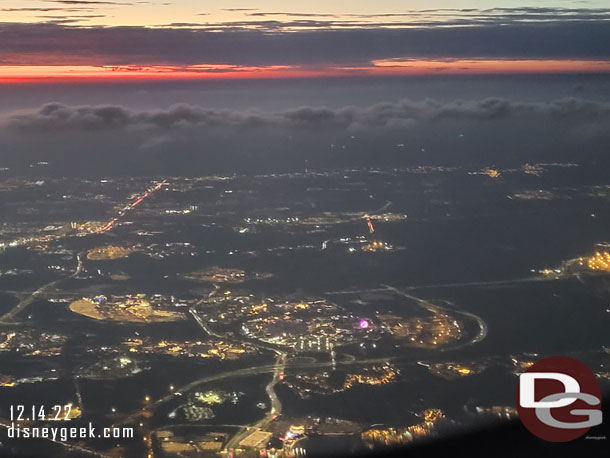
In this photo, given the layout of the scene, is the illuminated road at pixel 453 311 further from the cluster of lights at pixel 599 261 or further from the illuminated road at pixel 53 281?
the illuminated road at pixel 53 281

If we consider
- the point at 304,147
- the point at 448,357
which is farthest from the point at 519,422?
the point at 304,147

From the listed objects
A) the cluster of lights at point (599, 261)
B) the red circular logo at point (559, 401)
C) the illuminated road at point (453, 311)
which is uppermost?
the red circular logo at point (559, 401)

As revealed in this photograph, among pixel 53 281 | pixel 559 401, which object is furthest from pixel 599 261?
pixel 559 401

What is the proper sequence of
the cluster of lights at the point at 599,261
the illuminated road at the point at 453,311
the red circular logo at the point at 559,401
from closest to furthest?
1. the red circular logo at the point at 559,401
2. the illuminated road at the point at 453,311
3. the cluster of lights at the point at 599,261

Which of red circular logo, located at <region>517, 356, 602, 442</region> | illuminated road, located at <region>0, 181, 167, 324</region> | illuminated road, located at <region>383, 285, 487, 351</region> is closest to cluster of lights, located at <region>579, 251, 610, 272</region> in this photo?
illuminated road, located at <region>383, 285, 487, 351</region>

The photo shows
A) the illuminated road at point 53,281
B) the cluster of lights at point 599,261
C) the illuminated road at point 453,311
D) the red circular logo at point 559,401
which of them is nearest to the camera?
Answer: the red circular logo at point 559,401

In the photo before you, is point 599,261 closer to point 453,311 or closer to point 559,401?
point 453,311

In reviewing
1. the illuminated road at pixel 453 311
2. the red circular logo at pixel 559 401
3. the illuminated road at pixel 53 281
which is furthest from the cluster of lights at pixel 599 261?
the red circular logo at pixel 559 401

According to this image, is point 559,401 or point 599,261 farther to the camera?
point 599,261

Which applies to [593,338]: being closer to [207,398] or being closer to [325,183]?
[207,398]
